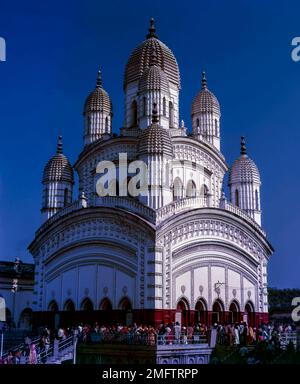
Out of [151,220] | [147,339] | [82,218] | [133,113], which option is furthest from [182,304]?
[133,113]

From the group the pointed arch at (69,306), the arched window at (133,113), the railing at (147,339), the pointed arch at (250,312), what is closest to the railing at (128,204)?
the pointed arch at (69,306)

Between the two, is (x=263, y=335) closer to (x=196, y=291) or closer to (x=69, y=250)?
(x=196, y=291)

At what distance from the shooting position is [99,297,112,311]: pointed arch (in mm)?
24594

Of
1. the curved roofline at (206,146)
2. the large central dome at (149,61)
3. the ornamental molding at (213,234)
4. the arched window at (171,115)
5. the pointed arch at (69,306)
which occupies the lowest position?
the pointed arch at (69,306)

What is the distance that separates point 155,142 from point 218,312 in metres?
7.83

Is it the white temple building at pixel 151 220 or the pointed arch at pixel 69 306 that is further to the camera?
the pointed arch at pixel 69 306

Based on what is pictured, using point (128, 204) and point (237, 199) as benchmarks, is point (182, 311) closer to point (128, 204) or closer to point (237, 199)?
point (128, 204)

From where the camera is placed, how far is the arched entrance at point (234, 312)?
25.8 m

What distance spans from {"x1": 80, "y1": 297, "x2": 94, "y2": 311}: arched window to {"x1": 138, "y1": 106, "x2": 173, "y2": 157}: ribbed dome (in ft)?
22.4

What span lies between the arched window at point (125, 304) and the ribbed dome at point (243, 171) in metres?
9.29

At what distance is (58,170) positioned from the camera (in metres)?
29.2

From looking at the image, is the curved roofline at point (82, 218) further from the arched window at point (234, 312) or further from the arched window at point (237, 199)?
the arched window at point (237, 199)
